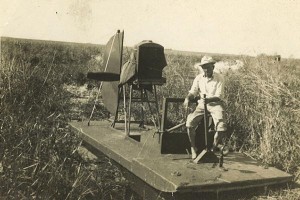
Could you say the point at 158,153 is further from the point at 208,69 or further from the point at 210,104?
the point at 208,69

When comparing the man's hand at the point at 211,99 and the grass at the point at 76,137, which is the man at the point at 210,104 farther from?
the grass at the point at 76,137

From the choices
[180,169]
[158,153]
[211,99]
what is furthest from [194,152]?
[211,99]

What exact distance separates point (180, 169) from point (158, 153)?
35.8 inches

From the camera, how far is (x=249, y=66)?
1016cm

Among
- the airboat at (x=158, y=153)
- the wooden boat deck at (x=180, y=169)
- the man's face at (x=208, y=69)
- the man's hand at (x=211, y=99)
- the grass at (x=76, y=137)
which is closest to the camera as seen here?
the wooden boat deck at (x=180, y=169)

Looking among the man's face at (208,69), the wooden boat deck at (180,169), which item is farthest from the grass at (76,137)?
the man's face at (208,69)

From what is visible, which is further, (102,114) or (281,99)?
(102,114)

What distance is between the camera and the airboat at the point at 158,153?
5.01m

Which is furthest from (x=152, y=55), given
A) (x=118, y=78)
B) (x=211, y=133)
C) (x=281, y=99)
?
(x=281, y=99)

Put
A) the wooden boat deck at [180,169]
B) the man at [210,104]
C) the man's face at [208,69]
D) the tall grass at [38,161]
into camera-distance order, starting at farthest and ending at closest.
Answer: the man's face at [208,69] → the man at [210,104] → the tall grass at [38,161] → the wooden boat deck at [180,169]

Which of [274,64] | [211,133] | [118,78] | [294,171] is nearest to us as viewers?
[211,133]

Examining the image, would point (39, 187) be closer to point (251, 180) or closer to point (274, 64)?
point (251, 180)

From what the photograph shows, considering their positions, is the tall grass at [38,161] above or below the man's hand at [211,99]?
below

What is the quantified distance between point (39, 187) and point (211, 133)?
2803 mm
